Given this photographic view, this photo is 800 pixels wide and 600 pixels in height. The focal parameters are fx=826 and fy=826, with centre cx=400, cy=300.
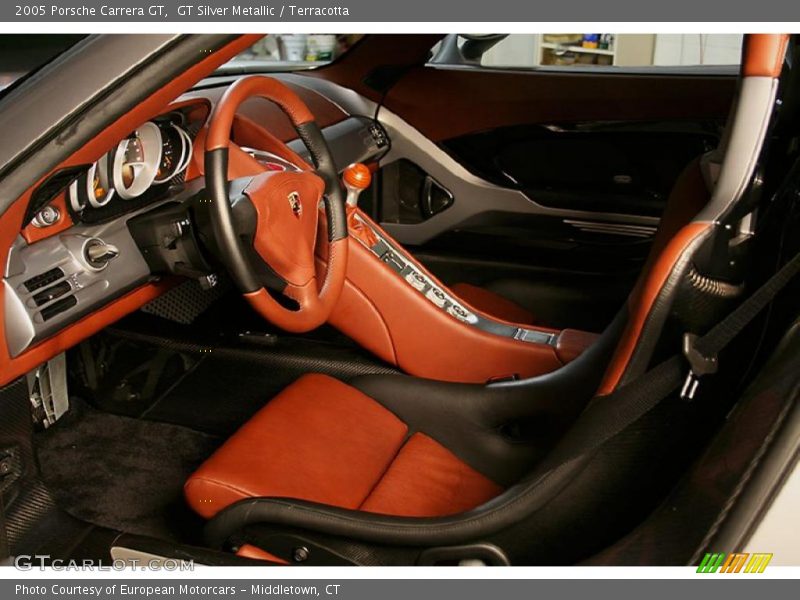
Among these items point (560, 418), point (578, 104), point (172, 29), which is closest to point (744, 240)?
point (560, 418)

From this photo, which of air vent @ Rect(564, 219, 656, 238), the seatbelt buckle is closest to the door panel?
air vent @ Rect(564, 219, 656, 238)

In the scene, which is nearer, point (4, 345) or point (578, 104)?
point (4, 345)

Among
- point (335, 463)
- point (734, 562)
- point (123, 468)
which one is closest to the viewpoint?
point (734, 562)

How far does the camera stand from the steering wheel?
1.37 meters

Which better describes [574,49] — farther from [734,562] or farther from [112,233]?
[734,562]

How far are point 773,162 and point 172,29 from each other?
821mm

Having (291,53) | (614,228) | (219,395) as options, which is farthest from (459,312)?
(291,53)

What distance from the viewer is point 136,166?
1.44 m

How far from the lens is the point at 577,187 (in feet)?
8.11

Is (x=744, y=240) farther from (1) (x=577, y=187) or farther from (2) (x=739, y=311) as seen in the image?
(1) (x=577, y=187)

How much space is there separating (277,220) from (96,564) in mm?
634

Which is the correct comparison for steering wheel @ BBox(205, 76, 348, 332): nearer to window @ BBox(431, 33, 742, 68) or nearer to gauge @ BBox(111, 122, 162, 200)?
gauge @ BBox(111, 122, 162, 200)

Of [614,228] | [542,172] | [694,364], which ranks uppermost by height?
[694,364]

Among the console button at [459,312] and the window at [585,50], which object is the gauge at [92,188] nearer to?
the console button at [459,312]
